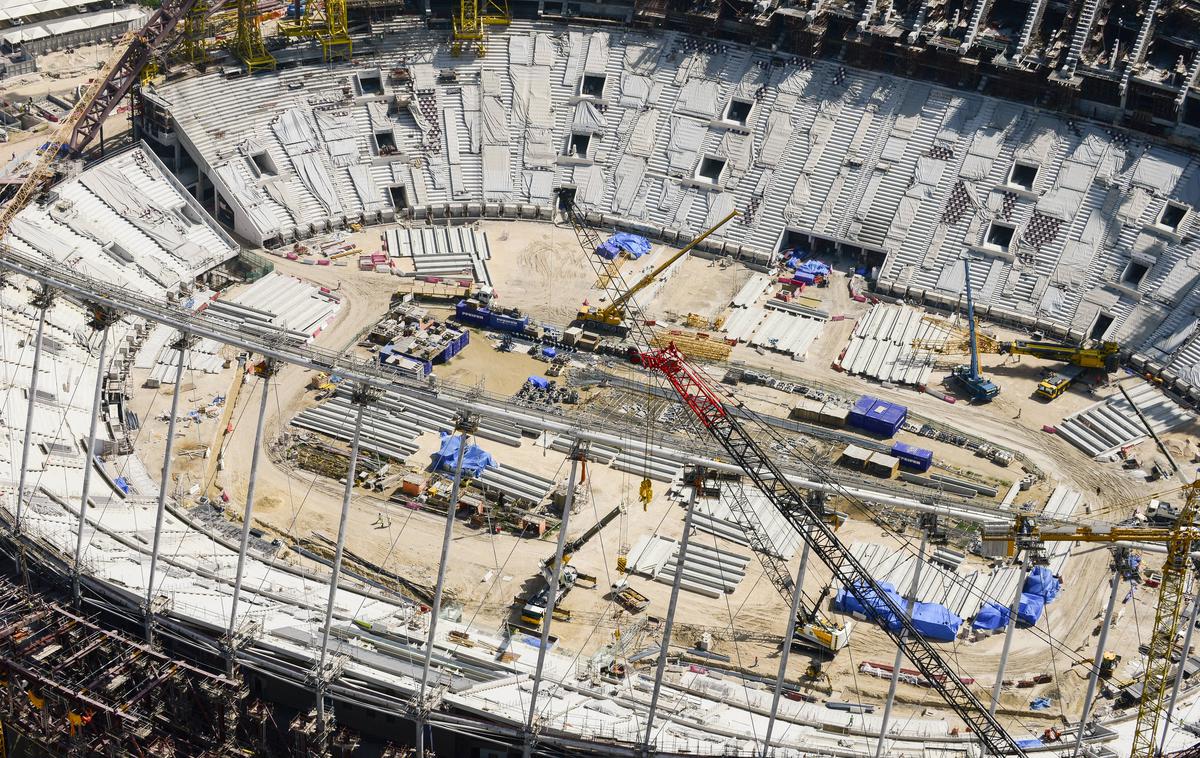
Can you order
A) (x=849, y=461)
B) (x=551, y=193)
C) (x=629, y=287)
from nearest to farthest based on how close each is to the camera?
(x=849, y=461), (x=629, y=287), (x=551, y=193)

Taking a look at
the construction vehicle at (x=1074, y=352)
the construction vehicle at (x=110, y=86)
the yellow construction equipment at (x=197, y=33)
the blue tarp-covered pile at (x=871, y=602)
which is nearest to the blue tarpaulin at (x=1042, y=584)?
the blue tarp-covered pile at (x=871, y=602)

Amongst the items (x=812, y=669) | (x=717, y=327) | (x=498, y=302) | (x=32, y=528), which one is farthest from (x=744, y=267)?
(x=32, y=528)

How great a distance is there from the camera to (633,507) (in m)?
106

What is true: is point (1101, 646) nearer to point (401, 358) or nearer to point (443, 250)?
point (401, 358)

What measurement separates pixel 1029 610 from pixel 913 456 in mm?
16868

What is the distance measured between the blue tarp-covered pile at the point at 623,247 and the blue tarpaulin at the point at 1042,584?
47.8m

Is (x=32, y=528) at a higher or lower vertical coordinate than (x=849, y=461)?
lower

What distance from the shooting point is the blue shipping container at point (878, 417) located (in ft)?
375

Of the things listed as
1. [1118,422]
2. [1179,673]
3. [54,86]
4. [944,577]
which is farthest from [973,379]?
[54,86]

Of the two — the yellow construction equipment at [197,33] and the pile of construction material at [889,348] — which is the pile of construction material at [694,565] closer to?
the pile of construction material at [889,348]

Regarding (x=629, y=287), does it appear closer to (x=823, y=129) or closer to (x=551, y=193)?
(x=551, y=193)

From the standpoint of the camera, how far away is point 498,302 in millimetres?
128250

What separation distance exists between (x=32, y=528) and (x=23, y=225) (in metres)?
37.9

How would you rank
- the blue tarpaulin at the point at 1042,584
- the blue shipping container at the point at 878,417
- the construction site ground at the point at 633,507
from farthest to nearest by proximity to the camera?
the blue shipping container at the point at 878,417
the blue tarpaulin at the point at 1042,584
the construction site ground at the point at 633,507
